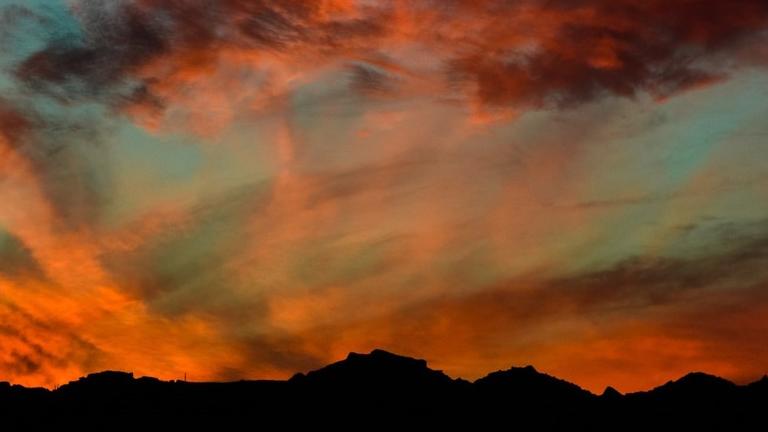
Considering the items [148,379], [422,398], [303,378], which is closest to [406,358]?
[422,398]

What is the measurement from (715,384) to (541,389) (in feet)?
87.1

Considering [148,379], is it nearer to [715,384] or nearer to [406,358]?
[406,358]

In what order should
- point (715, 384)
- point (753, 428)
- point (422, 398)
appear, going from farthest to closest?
point (422, 398) → point (715, 384) → point (753, 428)

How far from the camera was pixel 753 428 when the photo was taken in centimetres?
13062

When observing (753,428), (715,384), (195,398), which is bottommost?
(753,428)

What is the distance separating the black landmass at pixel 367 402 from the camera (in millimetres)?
145000

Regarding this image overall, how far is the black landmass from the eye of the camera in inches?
5709

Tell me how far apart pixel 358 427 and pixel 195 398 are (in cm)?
2695

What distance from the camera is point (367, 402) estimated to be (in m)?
152

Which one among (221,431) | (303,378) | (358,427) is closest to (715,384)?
(358,427)

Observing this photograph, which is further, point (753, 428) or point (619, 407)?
point (619, 407)

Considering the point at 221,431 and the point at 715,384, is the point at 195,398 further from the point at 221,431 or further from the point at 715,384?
the point at 715,384

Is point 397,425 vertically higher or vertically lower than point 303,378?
lower

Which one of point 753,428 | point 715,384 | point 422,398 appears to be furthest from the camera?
point 422,398
